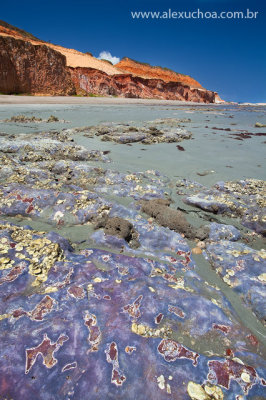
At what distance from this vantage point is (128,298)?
1.55m

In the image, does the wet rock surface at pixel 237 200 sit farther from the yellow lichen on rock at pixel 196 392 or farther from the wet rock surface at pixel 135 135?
the wet rock surface at pixel 135 135

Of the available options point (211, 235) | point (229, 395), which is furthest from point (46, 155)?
point (229, 395)

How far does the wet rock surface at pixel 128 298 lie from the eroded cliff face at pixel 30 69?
101 ft

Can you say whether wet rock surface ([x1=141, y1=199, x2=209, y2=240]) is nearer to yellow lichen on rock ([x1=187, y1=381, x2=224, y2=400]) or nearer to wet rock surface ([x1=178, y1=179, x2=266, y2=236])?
wet rock surface ([x1=178, y1=179, x2=266, y2=236])

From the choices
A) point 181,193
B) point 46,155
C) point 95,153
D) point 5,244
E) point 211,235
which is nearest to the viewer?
point 5,244

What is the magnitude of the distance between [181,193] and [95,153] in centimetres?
233

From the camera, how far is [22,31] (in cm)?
5569

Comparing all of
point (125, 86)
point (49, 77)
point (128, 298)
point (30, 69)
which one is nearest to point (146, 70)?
point (125, 86)

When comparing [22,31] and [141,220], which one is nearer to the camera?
[141,220]

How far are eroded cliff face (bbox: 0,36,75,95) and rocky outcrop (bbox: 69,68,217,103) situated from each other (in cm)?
607

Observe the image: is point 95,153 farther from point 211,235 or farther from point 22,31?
point 22,31

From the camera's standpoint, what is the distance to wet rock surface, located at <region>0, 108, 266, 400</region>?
1131 millimetres

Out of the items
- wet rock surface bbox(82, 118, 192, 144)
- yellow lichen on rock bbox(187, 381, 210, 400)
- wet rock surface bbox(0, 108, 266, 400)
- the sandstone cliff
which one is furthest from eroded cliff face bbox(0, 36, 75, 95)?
yellow lichen on rock bbox(187, 381, 210, 400)

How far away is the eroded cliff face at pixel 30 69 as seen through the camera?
2591 centimetres
